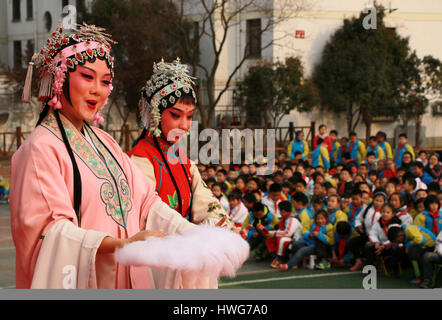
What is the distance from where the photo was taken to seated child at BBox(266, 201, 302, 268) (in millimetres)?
8375

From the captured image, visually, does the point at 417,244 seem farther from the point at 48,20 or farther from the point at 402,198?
the point at 48,20

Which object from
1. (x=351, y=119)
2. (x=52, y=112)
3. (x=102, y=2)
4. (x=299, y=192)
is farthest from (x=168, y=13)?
(x=52, y=112)

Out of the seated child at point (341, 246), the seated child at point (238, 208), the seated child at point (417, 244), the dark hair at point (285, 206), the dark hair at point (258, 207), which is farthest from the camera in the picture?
the seated child at point (238, 208)

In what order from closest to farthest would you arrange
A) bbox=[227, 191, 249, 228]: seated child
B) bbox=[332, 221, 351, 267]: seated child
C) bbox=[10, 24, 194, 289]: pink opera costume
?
1. bbox=[10, 24, 194, 289]: pink opera costume
2. bbox=[332, 221, 351, 267]: seated child
3. bbox=[227, 191, 249, 228]: seated child

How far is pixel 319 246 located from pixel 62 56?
19.3 ft

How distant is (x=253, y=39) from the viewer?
70.9 feet

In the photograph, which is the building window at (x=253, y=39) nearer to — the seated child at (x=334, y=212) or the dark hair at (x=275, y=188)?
the dark hair at (x=275, y=188)

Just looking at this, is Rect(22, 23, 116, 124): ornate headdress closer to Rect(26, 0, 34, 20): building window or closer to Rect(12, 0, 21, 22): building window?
Rect(26, 0, 34, 20): building window

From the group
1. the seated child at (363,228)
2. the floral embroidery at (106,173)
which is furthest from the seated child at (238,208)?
the floral embroidery at (106,173)

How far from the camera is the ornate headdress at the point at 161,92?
360 centimetres

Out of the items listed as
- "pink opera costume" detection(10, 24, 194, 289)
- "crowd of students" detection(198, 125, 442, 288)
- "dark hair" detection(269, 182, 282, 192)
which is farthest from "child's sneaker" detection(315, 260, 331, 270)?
"pink opera costume" detection(10, 24, 194, 289)

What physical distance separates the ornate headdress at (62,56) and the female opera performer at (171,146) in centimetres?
88

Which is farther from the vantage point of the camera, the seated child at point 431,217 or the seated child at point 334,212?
the seated child at point 334,212

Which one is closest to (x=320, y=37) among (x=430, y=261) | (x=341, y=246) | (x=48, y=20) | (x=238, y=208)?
(x=48, y=20)
